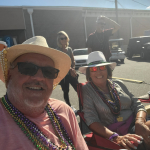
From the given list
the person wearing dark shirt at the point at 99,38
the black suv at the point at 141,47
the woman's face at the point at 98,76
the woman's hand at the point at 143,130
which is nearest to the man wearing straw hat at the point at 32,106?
the woman's hand at the point at 143,130

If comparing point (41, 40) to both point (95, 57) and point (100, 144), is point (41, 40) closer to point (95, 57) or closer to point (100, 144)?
point (95, 57)

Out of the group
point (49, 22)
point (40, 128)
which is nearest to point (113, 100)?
point (40, 128)

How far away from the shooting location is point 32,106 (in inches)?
49.3

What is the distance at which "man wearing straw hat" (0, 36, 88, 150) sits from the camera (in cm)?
112

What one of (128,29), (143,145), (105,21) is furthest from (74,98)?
(128,29)

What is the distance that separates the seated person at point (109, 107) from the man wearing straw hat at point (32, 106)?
23.3 inches

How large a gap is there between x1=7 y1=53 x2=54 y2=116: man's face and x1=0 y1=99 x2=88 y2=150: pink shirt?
10 cm

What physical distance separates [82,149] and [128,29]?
2837 centimetres

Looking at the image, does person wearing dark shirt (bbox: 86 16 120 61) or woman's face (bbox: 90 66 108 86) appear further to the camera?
person wearing dark shirt (bbox: 86 16 120 61)

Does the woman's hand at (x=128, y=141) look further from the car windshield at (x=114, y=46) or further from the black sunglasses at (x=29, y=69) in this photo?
the car windshield at (x=114, y=46)

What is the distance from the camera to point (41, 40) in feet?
4.84

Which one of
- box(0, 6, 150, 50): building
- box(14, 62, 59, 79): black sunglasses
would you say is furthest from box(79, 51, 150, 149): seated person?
box(0, 6, 150, 50): building

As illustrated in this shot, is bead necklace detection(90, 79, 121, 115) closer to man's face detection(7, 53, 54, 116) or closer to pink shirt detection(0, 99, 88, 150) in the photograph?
pink shirt detection(0, 99, 88, 150)

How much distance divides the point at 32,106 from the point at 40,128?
0.19m
